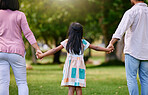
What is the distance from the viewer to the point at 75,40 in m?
5.22

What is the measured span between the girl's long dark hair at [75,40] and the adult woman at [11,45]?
3.08 feet

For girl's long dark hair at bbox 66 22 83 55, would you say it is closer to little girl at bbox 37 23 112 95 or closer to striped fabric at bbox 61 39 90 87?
little girl at bbox 37 23 112 95

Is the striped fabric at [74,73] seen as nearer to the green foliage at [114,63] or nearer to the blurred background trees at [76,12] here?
the blurred background trees at [76,12]

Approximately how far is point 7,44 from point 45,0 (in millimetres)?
18055

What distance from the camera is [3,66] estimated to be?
175 inches

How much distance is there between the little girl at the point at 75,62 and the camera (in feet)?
16.6

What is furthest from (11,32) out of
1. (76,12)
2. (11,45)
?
(76,12)

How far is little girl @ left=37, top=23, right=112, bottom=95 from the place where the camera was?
507 cm

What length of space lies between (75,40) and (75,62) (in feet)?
1.29

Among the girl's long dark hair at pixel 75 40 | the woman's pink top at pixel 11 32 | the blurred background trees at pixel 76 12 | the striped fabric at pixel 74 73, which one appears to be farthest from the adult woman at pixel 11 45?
the blurred background trees at pixel 76 12

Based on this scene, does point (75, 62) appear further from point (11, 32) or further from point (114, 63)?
point (114, 63)

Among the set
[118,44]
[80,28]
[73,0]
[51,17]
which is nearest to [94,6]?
[73,0]

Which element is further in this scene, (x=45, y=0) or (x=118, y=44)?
(x=118, y=44)

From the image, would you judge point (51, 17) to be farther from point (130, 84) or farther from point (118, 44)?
point (130, 84)
